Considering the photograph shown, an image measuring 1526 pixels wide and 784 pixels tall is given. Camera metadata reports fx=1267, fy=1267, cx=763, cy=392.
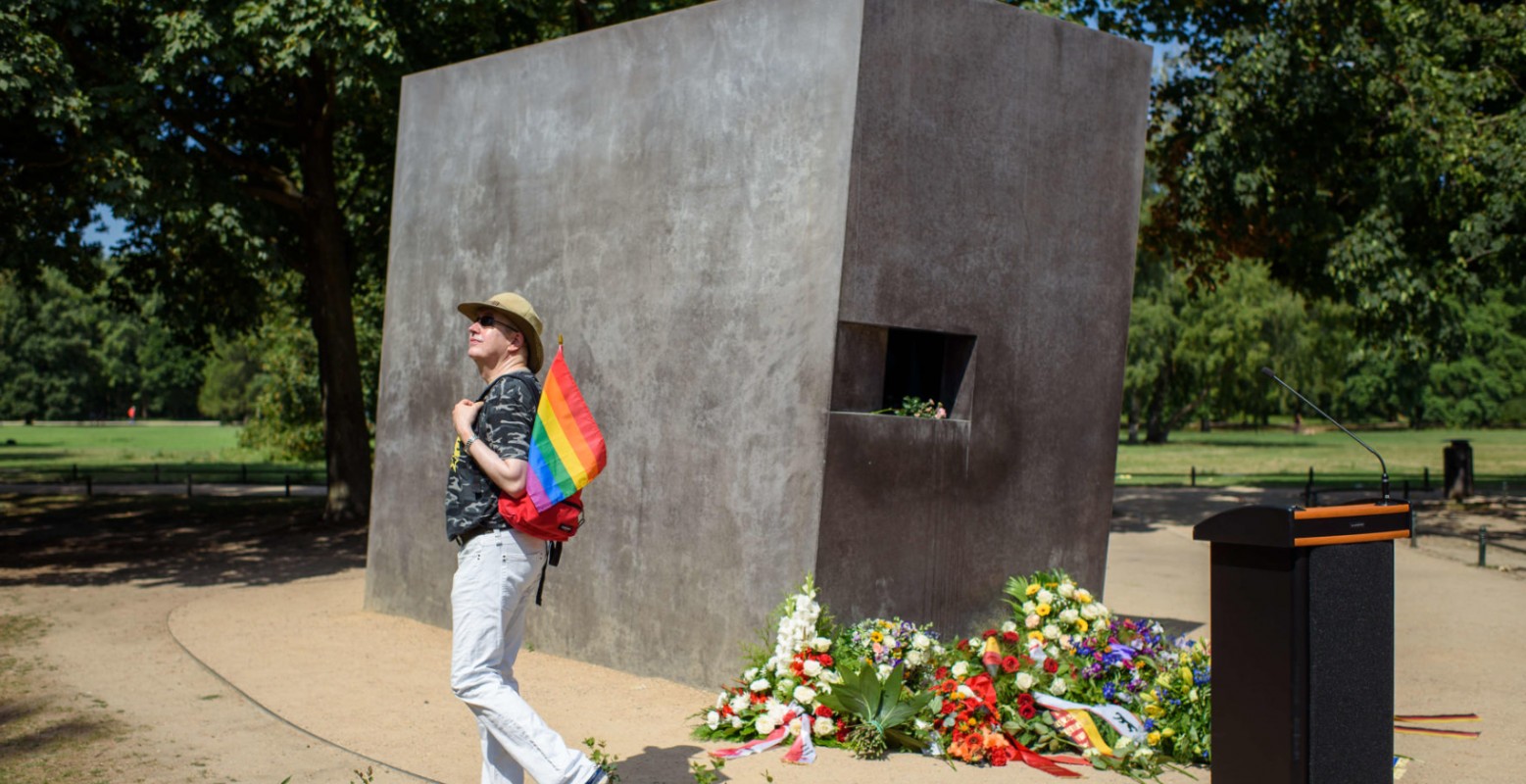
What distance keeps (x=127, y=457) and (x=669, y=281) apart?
147 ft

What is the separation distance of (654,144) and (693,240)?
811 millimetres

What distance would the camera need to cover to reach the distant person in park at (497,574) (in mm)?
4973

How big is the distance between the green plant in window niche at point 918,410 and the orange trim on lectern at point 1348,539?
3428 mm

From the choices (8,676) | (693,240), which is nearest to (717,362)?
(693,240)

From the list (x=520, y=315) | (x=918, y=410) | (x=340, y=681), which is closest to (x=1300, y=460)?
(x=918, y=410)

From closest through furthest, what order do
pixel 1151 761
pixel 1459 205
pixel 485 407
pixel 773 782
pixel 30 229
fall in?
pixel 485 407 < pixel 773 782 < pixel 1151 761 < pixel 30 229 < pixel 1459 205

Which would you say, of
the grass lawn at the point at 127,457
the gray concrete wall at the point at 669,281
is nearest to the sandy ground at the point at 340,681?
the gray concrete wall at the point at 669,281

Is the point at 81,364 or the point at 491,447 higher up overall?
the point at 491,447

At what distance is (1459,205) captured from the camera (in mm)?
17484

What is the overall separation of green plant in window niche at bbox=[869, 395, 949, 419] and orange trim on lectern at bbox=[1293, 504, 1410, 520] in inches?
133

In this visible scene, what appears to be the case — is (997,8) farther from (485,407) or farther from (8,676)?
(8,676)

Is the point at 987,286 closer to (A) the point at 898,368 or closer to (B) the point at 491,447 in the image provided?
(A) the point at 898,368

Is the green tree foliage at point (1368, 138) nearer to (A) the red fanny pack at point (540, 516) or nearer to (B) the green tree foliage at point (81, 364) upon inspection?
(A) the red fanny pack at point (540, 516)

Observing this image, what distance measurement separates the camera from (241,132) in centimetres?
1888
